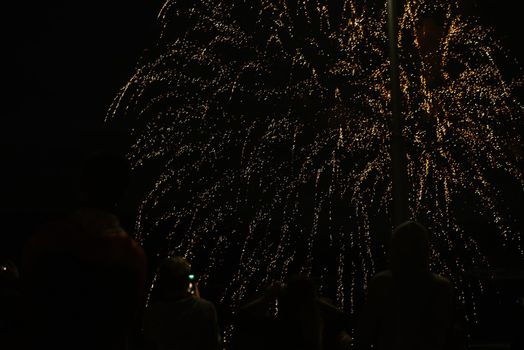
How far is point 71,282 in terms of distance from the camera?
3012 mm

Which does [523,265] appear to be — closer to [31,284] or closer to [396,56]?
[396,56]

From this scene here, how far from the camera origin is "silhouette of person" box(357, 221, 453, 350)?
4.49 m

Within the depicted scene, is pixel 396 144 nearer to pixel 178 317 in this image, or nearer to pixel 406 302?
pixel 178 317

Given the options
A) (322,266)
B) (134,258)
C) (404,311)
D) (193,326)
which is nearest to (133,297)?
(134,258)

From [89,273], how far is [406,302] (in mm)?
1950

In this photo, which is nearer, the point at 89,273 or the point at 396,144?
the point at 89,273

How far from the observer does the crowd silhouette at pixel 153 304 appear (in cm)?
298

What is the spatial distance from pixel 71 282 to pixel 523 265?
4657 cm

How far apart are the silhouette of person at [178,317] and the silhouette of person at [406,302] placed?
1.13m

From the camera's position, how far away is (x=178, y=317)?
531 cm

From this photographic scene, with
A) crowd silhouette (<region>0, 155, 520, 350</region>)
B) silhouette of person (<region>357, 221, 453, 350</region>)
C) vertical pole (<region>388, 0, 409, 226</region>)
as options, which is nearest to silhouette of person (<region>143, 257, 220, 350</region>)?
crowd silhouette (<region>0, 155, 520, 350</region>)

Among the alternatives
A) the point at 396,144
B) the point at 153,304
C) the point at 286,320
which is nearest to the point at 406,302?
the point at 286,320

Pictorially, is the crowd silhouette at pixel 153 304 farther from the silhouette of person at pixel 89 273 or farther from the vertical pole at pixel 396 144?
the vertical pole at pixel 396 144

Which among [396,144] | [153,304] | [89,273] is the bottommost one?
[89,273]
